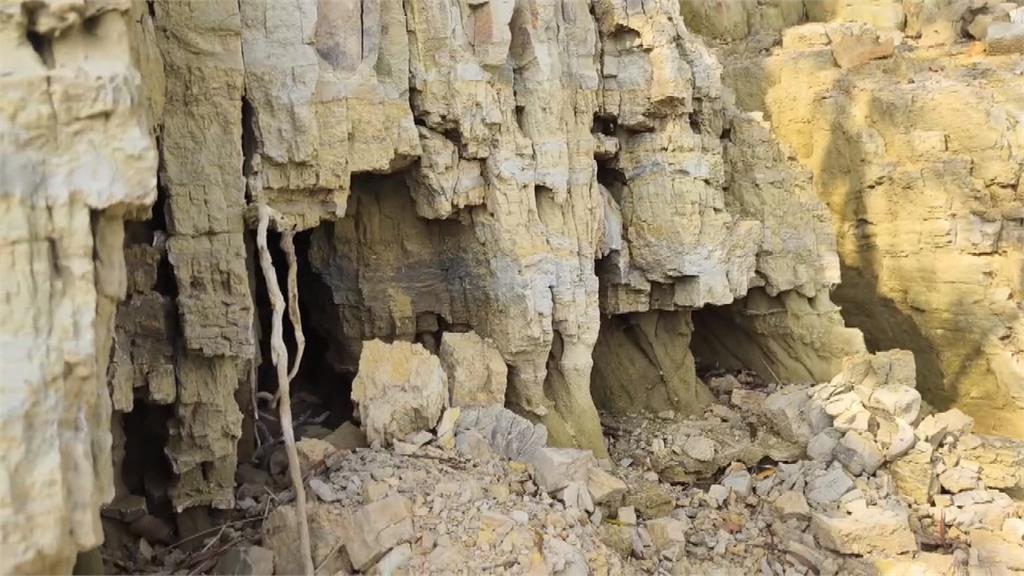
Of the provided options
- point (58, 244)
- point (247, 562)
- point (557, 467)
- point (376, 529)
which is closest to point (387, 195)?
point (557, 467)

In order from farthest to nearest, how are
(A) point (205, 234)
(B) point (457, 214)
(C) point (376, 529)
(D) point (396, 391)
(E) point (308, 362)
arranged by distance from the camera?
(E) point (308, 362), (B) point (457, 214), (D) point (396, 391), (A) point (205, 234), (C) point (376, 529)

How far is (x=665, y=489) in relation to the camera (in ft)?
25.7

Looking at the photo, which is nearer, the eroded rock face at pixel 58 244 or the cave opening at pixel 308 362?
the eroded rock face at pixel 58 244

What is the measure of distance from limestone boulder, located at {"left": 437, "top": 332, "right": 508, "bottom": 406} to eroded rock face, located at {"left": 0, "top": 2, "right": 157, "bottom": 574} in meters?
3.77

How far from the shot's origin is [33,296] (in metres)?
3.32

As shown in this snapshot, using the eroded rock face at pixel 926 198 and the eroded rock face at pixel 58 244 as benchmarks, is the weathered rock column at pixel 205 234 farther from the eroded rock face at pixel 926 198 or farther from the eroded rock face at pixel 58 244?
the eroded rock face at pixel 926 198

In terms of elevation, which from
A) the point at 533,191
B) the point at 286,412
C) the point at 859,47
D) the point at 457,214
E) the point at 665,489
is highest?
the point at 859,47

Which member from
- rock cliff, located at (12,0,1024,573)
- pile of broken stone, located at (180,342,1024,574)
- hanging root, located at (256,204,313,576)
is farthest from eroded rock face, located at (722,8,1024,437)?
hanging root, located at (256,204,313,576)

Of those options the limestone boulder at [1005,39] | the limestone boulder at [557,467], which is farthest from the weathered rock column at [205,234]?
the limestone boulder at [1005,39]

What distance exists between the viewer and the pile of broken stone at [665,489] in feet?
17.9

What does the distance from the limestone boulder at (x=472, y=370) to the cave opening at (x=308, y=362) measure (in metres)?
1.26

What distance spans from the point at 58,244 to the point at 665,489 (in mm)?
5866

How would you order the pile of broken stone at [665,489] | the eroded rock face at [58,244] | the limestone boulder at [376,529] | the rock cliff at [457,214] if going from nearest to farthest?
the eroded rock face at [58,244], the rock cliff at [457,214], the limestone boulder at [376,529], the pile of broken stone at [665,489]

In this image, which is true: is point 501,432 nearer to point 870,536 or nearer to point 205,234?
point 205,234
